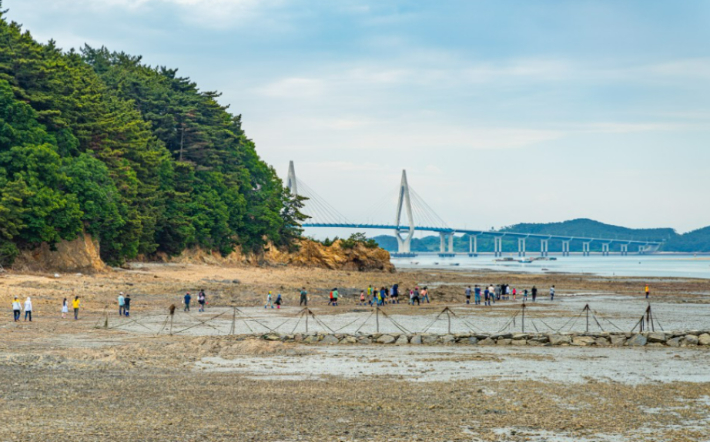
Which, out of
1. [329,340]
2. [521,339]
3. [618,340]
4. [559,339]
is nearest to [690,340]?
[618,340]

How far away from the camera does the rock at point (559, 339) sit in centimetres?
2839

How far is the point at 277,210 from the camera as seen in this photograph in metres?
94.9

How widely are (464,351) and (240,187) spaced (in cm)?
6722

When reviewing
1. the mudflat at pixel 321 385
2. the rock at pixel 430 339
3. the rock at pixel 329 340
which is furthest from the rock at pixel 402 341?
the rock at pixel 329 340

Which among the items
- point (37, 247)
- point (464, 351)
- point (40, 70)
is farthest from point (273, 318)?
point (40, 70)

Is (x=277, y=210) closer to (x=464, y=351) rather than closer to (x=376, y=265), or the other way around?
(x=376, y=265)

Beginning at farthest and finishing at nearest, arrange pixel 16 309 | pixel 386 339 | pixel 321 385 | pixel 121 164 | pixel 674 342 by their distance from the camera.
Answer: pixel 121 164, pixel 16 309, pixel 386 339, pixel 674 342, pixel 321 385

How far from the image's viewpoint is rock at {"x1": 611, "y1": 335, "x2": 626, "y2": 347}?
92.1 feet

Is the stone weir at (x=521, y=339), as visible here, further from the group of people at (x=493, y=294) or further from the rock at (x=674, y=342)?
the group of people at (x=493, y=294)

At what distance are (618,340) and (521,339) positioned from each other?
3.51 meters

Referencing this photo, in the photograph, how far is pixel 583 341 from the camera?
2825cm

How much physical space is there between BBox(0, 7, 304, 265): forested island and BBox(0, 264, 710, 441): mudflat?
60.1ft

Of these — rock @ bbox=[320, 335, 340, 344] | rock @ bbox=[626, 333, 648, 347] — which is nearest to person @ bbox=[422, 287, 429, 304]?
rock @ bbox=[320, 335, 340, 344]

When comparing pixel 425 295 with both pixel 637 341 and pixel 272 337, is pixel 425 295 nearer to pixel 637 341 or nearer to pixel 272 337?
pixel 637 341
